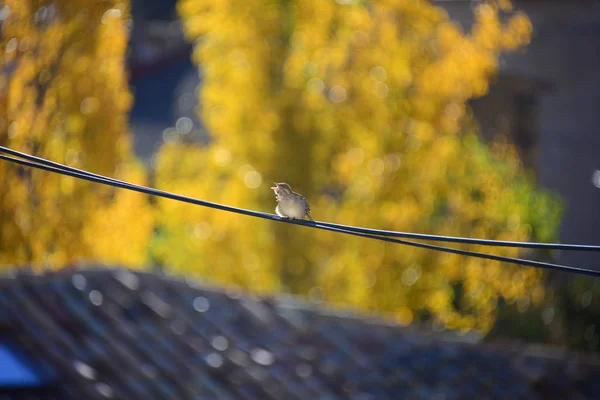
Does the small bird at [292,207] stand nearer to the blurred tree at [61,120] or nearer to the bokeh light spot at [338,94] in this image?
the blurred tree at [61,120]

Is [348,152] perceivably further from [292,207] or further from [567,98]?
[292,207]

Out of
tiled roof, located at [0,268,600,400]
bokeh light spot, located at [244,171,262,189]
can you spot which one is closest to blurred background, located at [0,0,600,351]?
bokeh light spot, located at [244,171,262,189]

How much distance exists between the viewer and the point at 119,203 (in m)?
11.2

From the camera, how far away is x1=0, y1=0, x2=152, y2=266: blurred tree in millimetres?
9516

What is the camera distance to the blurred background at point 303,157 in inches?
397

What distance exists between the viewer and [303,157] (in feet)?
38.3

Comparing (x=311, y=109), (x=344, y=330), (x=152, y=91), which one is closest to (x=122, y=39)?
(x=311, y=109)

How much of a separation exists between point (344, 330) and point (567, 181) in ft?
22.8

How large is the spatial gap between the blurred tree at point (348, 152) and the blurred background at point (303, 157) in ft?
0.06

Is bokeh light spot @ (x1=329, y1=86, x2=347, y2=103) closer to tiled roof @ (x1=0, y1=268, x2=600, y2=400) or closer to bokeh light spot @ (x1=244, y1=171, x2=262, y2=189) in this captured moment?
bokeh light spot @ (x1=244, y1=171, x2=262, y2=189)

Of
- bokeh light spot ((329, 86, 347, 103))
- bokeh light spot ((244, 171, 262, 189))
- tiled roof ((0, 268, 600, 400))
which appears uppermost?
bokeh light spot ((329, 86, 347, 103))

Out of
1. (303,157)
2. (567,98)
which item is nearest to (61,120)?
(303,157)

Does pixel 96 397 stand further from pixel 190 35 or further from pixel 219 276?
pixel 190 35

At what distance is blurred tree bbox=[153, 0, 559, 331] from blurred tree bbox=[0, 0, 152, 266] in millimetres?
1263
